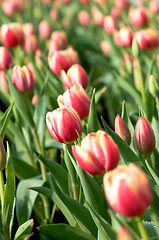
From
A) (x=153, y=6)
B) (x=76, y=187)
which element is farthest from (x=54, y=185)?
(x=153, y=6)

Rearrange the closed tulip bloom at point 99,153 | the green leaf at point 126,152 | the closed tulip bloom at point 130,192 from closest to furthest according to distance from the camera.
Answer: the closed tulip bloom at point 130,192 < the closed tulip bloom at point 99,153 < the green leaf at point 126,152

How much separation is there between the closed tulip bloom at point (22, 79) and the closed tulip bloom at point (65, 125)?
53 centimetres

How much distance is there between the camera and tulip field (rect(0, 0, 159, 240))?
753 millimetres

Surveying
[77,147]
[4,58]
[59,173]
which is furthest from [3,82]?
[77,147]

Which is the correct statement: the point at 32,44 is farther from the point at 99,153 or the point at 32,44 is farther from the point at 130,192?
the point at 130,192

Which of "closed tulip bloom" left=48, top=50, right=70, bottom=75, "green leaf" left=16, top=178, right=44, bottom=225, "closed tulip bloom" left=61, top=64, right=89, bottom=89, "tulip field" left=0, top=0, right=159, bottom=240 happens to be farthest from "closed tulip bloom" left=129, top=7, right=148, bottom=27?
"green leaf" left=16, top=178, right=44, bottom=225

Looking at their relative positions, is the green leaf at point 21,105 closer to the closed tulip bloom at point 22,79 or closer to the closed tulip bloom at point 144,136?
the closed tulip bloom at point 22,79

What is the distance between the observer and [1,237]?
1.07m

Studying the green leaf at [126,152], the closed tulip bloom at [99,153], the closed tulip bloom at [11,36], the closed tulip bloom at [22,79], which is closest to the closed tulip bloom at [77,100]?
the green leaf at [126,152]

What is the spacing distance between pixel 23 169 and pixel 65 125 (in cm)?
63

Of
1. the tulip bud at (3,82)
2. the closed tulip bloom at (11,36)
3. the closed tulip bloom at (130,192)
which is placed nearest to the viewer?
the closed tulip bloom at (130,192)

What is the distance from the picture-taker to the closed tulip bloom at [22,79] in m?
1.44

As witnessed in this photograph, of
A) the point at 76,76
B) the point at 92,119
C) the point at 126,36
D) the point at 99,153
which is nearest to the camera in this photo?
the point at 99,153

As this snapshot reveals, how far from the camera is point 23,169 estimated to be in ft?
4.92
